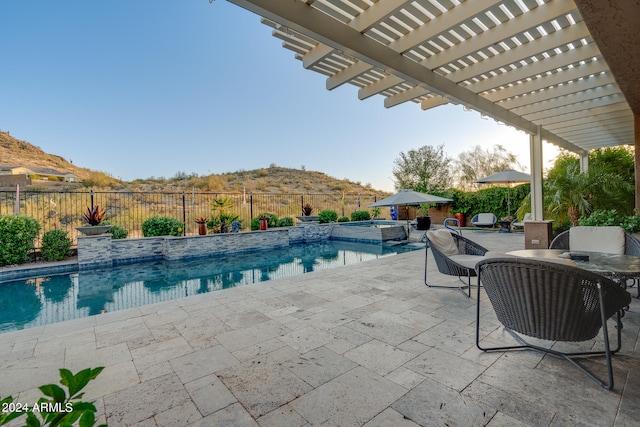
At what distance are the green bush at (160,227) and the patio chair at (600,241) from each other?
898 cm

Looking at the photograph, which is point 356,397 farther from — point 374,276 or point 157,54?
point 157,54

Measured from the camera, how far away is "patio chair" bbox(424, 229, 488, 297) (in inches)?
143

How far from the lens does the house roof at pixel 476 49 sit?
9.73ft

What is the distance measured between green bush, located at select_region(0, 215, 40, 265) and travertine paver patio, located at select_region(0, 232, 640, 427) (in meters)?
5.45

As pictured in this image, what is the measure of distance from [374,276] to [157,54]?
54.4 feet

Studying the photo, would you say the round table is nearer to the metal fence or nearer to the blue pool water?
the blue pool water

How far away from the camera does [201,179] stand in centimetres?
2445

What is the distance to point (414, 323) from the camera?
2.96m

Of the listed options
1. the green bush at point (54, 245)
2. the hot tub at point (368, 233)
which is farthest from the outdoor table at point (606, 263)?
the green bush at point (54, 245)

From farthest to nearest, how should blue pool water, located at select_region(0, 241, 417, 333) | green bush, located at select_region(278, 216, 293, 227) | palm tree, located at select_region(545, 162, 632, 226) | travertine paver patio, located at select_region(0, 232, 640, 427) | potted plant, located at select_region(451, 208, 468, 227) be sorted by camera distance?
potted plant, located at select_region(451, 208, 468, 227) → green bush, located at select_region(278, 216, 293, 227) → palm tree, located at select_region(545, 162, 632, 226) → blue pool water, located at select_region(0, 241, 417, 333) → travertine paver patio, located at select_region(0, 232, 640, 427)

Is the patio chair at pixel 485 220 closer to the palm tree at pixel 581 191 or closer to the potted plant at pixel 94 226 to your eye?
the palm tree at pixel 581 191

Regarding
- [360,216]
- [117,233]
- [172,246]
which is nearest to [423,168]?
[360,216]

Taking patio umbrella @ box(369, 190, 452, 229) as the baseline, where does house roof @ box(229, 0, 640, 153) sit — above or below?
above

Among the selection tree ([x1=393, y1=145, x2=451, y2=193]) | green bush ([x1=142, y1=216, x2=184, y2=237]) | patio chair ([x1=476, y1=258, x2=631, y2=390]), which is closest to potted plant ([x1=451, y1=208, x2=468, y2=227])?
tree ([x1=393, y1=145, x2=451, y2=193])
